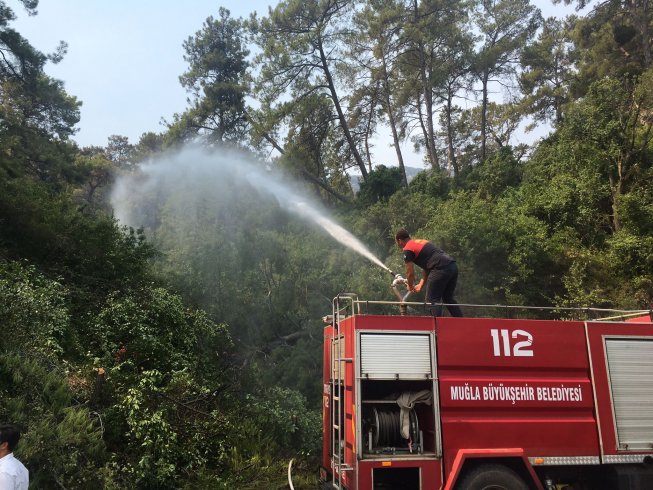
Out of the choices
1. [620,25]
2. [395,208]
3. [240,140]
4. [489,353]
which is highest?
[620,25]

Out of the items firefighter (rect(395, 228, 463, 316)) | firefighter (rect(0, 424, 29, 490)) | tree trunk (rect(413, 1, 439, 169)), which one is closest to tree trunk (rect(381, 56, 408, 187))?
tree trunk (rect(413, 1, 439, 169))

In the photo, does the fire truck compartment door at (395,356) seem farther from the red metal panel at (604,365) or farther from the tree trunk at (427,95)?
the tree trunk at (427,95)

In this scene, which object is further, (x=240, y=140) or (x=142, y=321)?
(x=240, y=140)

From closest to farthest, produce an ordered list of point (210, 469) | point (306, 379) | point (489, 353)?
1. point (489, 353)
2. point (210, 469)
3. point (306, 379)

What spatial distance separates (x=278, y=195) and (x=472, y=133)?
65.3 ft

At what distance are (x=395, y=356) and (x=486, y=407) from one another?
110 cm

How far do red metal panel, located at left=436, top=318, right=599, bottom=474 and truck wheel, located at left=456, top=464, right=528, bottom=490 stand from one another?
24 cm

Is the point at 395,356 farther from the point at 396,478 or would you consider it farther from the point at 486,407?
the point at 396,478

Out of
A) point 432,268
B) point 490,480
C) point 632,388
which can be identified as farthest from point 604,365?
point 432,268

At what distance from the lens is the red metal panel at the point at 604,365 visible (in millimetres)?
5523

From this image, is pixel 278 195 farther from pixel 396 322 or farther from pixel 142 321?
Result: pixel 396 322

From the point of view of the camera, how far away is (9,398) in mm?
5711

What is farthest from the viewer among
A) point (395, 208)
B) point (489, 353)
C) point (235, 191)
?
point (235, 191)

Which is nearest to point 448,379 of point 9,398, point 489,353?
point 489,353
